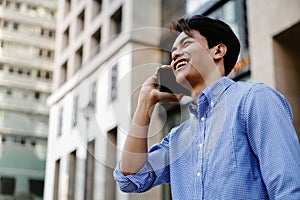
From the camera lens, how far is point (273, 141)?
1.37 metres

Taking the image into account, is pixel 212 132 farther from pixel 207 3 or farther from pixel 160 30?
pixel 207 3

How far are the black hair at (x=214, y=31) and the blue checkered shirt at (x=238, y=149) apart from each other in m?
0.17

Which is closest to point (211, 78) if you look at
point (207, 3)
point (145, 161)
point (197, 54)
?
point (197, 54)

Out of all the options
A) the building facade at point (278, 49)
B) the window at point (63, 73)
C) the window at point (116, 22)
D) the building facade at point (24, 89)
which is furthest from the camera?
the building facade at point (24, 89)

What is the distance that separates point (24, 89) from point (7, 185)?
683 cm

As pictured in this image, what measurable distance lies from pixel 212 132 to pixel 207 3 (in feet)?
35.8

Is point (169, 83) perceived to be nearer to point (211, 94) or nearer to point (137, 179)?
point (211, 94)

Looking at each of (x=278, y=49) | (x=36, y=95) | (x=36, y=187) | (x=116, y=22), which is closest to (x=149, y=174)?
(x=278, y=49)

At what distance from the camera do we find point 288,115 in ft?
4.81

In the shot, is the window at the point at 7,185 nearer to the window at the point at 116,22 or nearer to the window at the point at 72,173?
the window at the point at 72,173

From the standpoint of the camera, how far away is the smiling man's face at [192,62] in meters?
1.67

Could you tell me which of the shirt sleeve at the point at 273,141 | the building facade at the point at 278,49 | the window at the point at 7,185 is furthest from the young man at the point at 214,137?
the window at the point at 7,185

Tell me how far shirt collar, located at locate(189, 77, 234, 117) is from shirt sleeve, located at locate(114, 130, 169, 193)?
0.83ft

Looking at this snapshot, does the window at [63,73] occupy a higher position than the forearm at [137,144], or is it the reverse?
the window at [63,73]
